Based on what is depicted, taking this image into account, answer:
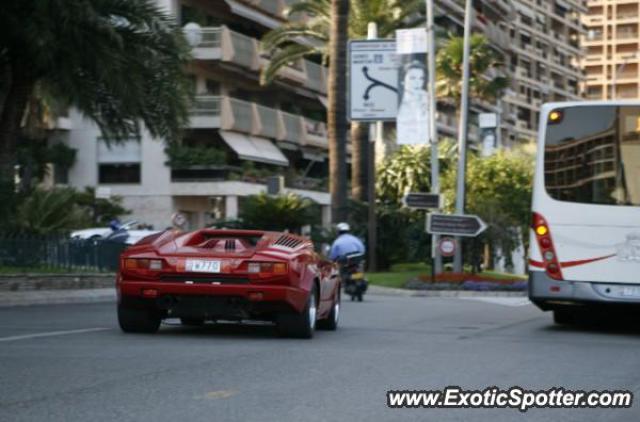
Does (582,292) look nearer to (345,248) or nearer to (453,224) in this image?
(345,248)

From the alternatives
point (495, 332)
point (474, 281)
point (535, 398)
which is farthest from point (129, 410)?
point (474, 281)

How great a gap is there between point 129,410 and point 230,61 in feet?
153

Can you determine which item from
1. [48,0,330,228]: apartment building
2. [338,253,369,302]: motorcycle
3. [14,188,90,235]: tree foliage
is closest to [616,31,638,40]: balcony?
[48,0,330,228]: apartment building

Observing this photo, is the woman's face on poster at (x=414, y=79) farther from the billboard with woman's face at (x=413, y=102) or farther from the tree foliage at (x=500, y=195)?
the tree foliage at (x=500, y=195)

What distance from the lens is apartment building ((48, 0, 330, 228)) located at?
53812 millimetres

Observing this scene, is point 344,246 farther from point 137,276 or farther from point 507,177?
point 507,177

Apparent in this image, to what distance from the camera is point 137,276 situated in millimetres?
14359

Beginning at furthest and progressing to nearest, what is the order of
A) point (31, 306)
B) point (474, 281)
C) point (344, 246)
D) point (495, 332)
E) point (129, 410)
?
point (474, 281) → point (344, 246) → point (31, 306) → point (495, 332) → point (129, 410)

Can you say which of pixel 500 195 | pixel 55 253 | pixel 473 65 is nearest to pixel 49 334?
pixel 55 253

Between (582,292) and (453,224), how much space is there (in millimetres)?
18154

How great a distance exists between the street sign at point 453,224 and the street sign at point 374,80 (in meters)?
3.77

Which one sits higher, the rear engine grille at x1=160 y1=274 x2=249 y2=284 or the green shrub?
the green shrub

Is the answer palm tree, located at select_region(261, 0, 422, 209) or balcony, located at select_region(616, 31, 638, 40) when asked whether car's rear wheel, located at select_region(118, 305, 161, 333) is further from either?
balcony, located at select_region(616, 31, 638, 40)

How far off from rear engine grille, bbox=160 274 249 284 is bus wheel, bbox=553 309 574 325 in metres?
6.65
